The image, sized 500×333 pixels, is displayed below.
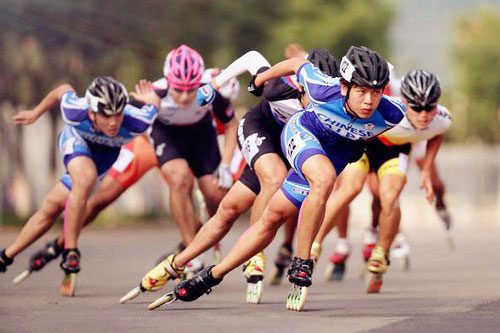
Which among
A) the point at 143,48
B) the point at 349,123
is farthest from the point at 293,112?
the point at 143,48

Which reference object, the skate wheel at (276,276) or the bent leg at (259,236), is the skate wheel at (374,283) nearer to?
the skate wheel at (276,276)

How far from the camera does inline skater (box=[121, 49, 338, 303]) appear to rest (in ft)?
35.8

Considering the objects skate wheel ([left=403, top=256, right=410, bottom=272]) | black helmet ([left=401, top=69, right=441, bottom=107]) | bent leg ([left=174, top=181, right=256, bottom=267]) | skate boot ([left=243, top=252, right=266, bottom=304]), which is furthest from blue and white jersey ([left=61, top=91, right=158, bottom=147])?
skate wheel ([left=403, top=256, right=410, bottom=272])

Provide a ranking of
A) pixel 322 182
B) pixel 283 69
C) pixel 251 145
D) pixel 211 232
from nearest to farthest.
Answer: pixel 322 182, pixel 283 69, pixel 211 232, pixel 251 145

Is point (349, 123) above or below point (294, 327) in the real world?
above

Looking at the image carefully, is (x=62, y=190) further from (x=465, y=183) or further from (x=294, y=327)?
(x=465, y=183)

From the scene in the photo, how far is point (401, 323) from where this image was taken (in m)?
9.18

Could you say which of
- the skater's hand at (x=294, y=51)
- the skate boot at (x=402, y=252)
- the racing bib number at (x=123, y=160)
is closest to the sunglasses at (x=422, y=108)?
the skater's hand at (x=294, y=51)

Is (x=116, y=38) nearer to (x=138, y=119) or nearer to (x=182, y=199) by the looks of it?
(x=182, y=199)

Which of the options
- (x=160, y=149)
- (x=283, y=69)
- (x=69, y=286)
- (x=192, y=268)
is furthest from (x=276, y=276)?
(x=283, y=69)

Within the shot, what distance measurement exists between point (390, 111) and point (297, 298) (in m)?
1.59

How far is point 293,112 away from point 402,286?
9.45ft

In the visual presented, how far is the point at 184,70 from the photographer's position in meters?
13.2

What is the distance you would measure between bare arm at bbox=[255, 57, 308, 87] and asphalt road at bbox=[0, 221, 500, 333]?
6.02 feet
